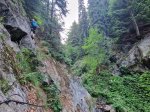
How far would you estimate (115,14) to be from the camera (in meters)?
33.3

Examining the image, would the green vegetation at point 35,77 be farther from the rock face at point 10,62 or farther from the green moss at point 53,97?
the rock face at point 10,62

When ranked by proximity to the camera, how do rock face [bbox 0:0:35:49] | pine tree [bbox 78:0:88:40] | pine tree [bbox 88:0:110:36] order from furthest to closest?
pine tree [bbox 78:0:88:40]
pine tree [bbox 88:0:110:36]
rock face [bbox 0:0:35:49]

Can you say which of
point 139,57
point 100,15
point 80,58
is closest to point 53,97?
point 139,57

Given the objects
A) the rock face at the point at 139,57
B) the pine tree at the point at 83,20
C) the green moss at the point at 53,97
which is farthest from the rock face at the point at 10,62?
the pine tree at the point at 83,20

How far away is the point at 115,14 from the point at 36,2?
15830 millimetres

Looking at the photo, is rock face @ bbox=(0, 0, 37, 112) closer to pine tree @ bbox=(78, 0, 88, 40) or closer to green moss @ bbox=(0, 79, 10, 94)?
green moss @ bbox=(0, 79, 10, 94)

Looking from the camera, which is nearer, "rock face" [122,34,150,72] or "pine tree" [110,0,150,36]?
"rock face" [122,34,150,72]

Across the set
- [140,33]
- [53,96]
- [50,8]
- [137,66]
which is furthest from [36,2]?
[140,33]

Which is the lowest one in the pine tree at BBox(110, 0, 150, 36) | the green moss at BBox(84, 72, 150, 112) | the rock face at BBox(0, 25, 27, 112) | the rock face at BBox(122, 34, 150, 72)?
the green moss at BBox(84, 72, 150, 112)

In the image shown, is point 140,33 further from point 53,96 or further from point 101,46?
point 53,96

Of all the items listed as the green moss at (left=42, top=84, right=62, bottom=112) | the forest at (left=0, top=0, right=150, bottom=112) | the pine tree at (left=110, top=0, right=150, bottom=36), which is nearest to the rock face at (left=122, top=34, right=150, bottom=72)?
the forest at (left=0, top=0, right=150, bottom=112)

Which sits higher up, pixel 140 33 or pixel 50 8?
pixel 50 8

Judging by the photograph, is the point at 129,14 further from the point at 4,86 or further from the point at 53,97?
the point at 4,86

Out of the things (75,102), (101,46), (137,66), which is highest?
(101,46)
